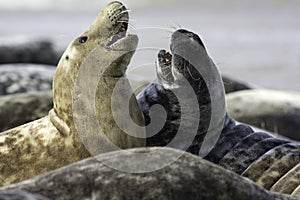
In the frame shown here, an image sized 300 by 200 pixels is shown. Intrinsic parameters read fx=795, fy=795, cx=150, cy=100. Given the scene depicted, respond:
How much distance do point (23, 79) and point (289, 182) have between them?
12.0ft

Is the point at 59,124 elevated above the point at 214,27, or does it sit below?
above

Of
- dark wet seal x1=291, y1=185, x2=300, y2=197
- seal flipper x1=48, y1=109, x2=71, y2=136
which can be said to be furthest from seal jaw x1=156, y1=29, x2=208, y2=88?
dark wet seal x1=291, y1=185, x2=300, y2=197

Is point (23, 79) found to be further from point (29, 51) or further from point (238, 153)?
point (238, 153)

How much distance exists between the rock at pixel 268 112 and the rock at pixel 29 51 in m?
3.19

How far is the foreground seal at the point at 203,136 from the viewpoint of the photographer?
3842 mm

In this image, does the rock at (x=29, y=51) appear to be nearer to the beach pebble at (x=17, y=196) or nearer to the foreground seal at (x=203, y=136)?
the foreground seal at (x=203, y=136)

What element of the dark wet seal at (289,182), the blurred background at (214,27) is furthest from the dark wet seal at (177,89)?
the blurred background at (214,27)

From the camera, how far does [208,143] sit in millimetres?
4008

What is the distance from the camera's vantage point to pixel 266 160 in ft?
12.8

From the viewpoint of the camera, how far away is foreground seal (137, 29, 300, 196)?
3842 millimetres

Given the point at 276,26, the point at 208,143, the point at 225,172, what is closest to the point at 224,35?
the point at 276,26

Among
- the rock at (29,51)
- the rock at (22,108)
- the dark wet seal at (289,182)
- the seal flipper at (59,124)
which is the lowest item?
the rock at (29,51)

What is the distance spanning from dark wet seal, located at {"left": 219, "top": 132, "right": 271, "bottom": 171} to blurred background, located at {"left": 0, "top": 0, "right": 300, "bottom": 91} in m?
3.39

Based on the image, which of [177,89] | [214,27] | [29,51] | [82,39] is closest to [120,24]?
[82,39]
